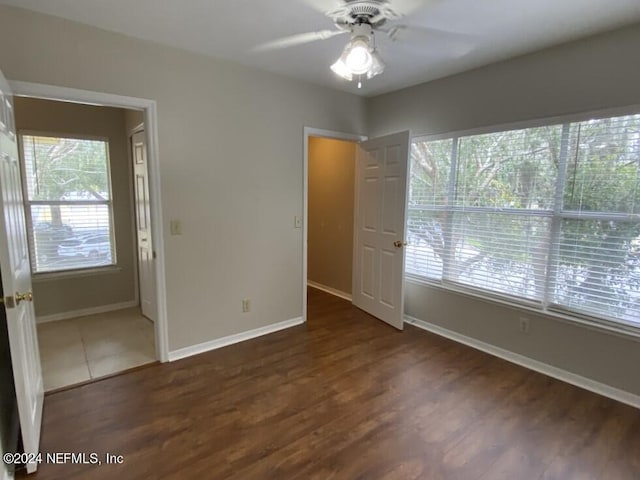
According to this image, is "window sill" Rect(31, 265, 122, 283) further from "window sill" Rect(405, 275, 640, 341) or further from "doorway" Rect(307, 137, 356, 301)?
"window sill" Rect(405, 275, 640, 341)

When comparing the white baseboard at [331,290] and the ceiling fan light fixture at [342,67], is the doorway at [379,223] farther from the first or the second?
the ceiling fan light fixture at [342,67]

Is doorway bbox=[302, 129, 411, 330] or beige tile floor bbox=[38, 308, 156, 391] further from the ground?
doorway bbox=[302, 129, 411, 330]

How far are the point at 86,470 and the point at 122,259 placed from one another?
114 inches

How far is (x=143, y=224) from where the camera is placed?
147 inches

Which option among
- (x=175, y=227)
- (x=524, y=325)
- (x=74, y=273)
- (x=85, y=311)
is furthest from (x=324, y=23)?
(x=85, y=311)

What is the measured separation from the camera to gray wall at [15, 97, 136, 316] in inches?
144

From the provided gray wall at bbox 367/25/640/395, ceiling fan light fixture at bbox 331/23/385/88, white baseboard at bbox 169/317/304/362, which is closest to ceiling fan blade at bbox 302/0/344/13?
ceiling fan light fixture at bbox 331/23/385/88

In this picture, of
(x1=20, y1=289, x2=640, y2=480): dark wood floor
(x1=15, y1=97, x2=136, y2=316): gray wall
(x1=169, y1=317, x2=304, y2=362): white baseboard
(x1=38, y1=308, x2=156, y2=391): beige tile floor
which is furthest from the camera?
(x1=15, y1=97, x2=136, y2=316): gray wall

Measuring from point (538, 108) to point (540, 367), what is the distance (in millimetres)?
2084

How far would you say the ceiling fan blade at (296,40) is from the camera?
2.37 m

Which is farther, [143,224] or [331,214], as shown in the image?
[331,214]

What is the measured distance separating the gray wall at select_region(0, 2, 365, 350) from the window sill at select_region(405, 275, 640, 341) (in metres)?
1.59

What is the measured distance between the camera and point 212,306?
125 inches

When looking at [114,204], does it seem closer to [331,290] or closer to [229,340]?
[229,340]
